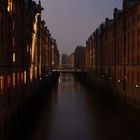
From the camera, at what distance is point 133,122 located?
3988cm

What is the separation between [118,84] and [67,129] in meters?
23.7

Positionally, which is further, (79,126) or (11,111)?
(79,126)

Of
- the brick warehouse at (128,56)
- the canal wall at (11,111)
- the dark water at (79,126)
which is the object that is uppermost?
the brick warehouse at (128,56)

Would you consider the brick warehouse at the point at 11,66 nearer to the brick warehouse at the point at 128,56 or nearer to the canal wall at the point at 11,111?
the canal wall at the point at 11,111

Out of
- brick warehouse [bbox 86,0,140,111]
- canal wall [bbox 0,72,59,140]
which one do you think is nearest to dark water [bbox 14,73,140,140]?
canal wall [bbox 0,72,59,140]

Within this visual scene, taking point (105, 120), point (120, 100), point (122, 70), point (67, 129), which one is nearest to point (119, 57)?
point (122, 70)

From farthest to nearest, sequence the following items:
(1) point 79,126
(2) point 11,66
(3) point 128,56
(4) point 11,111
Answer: (3) point 128,56
(1) point 79,126
(2) point 11,66
(4) point 11,111

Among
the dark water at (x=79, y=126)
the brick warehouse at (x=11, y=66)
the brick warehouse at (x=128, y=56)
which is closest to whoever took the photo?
the brick warehouse at (x=11, y=66)

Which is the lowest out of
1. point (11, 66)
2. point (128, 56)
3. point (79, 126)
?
point (79, 126)

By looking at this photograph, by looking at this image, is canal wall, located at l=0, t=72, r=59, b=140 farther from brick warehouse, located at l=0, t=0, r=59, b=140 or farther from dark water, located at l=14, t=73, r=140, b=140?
dark water, located at l=14, t=73, r=140, b=140

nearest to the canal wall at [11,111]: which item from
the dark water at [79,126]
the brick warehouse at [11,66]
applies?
the brick warehouse at [11,66]

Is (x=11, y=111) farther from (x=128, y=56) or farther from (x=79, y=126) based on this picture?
(x=128, y=56)

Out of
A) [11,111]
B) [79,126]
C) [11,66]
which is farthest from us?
[79,126]

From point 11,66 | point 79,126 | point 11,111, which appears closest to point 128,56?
point 79,126
